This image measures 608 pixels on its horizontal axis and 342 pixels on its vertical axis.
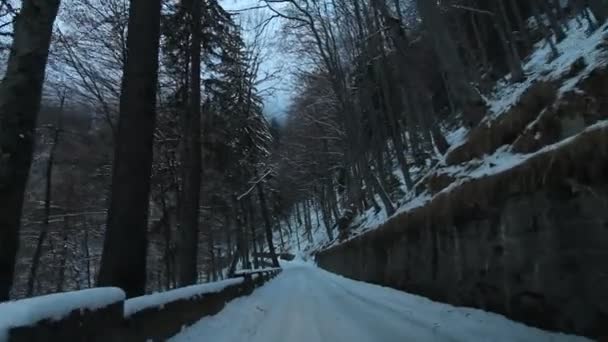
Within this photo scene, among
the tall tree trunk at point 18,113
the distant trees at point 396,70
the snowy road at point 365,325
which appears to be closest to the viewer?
the tall tree trunk at point 18,113

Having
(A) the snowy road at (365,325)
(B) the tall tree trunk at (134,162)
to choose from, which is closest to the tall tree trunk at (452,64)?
(A) the snowy road at (365,325)

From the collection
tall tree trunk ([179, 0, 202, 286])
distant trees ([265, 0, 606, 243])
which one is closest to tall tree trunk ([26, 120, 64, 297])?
tall tree trunk ([179, 0, 202, 286])

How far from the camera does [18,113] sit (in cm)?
449

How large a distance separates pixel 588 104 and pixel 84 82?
15.9 meters

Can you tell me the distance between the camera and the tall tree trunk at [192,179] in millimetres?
12156

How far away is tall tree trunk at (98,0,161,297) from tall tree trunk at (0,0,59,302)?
55.4 inches

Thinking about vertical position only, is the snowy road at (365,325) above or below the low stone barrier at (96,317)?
below

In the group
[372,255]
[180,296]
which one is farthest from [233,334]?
[372,255]

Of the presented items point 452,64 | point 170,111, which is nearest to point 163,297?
point 452,64

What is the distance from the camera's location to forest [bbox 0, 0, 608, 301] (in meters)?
5.58

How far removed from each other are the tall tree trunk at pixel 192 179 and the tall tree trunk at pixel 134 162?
538 cm

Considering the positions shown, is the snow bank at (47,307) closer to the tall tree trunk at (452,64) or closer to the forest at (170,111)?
the forest at (170,111)

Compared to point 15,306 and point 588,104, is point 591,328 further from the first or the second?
point 15,306

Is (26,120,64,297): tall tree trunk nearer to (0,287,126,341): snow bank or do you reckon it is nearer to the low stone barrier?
the low stone barrier
